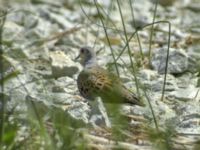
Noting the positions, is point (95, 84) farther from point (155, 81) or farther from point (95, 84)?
point (155, 81)

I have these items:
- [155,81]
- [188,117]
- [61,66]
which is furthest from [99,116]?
[61,66]

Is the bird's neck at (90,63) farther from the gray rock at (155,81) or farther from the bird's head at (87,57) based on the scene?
the gray rock at (155,81)

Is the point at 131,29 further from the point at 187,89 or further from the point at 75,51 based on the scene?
the point at 187,89

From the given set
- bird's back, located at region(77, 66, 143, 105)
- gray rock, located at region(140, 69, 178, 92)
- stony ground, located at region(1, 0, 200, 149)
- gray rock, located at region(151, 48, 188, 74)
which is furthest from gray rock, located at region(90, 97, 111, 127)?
gray rock, located at region(151, 48, 188, 74)

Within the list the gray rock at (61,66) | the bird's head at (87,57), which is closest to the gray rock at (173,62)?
the bird's head at (87,57)

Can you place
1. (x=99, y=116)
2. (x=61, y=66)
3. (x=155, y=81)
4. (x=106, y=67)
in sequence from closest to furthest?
(x=99, y=116)
(x=155, y=81)
(x=61, y=66)
(x=106, y=67)
